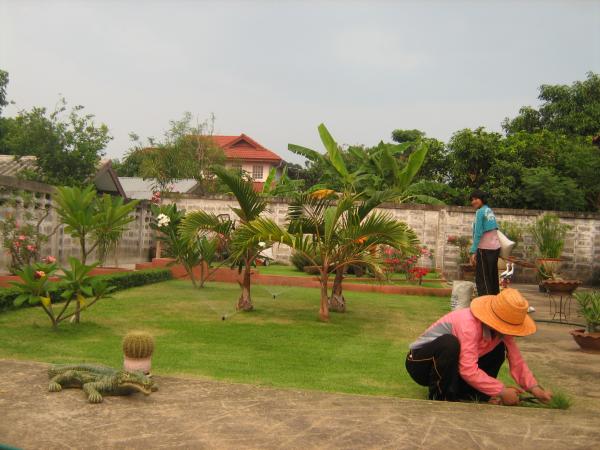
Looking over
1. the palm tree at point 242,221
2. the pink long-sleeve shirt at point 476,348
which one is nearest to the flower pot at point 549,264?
the palm tree at point 242,221

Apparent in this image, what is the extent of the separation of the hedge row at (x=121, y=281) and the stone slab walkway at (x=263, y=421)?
356 centimetres

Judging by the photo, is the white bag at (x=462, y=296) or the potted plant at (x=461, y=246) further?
the potted plant at (x=461, y=246)

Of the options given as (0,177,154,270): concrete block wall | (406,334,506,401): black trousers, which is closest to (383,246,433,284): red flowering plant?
(0,177,154,270): concrete block wall

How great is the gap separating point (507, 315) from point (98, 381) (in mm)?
2960

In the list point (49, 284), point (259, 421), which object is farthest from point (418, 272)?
point (259, 421)

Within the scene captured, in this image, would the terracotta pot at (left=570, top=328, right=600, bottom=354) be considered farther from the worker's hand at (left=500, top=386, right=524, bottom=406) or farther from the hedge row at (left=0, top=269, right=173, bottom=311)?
the hedge row at (left=0, top=269, right=173, bottom=311)

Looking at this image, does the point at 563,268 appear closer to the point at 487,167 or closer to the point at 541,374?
the point at 487,167

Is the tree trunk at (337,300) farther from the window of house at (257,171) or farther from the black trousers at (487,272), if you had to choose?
the window of house at (257,171)

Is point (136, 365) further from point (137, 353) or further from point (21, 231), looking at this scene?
point (21, 231)

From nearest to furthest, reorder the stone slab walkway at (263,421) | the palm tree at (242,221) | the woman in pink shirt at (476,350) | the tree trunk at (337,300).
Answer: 1. the stone slab walkway at (263,421)
2. the woman in pink shirt at (476,350)
3. the palm tree at (242,221)
4. the tree trunk at (337,300)

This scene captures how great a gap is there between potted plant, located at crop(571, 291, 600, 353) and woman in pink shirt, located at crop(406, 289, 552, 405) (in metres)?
2.92

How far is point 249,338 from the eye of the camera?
8266mm

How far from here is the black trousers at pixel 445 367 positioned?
16.8 ft

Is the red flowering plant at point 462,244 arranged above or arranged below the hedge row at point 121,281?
above
